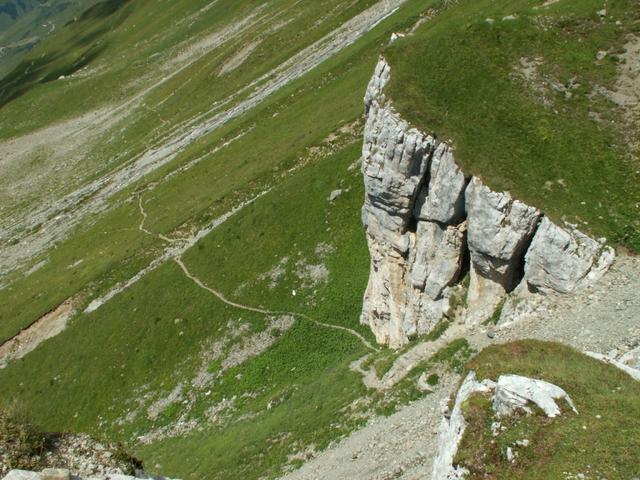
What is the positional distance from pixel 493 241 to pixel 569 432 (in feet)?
48.9

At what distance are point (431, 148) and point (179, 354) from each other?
31.4m

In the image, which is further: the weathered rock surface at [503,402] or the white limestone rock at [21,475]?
the weathered rock surface at [503,402]

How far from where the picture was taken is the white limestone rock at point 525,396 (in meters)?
17.8

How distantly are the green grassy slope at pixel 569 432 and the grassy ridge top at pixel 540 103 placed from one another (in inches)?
409

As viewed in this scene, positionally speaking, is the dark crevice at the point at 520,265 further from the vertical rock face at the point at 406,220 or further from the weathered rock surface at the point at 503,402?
the weathered rock surface at the point at 503,402

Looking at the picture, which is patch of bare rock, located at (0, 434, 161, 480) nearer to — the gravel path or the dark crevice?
the gravel path

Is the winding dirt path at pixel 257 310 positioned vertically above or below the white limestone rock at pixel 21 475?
below

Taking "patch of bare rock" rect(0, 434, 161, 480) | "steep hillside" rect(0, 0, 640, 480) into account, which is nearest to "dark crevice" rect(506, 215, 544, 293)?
"steep hillside" rect(0, 0, 640, 480)

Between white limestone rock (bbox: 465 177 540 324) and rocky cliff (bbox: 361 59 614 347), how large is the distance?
2.2 inches

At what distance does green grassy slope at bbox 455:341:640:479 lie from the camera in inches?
613

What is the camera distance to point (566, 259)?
27.5 m

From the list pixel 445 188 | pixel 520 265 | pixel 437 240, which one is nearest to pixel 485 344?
pixel 520 265

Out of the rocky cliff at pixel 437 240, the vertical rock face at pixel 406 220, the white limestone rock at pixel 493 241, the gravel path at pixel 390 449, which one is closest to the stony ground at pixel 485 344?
the gravel path at pixel 390 449

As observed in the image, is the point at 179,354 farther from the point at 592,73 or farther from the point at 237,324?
the point at 592,73
